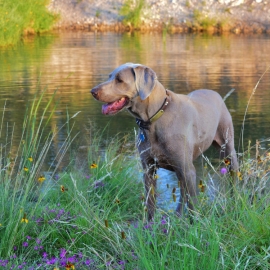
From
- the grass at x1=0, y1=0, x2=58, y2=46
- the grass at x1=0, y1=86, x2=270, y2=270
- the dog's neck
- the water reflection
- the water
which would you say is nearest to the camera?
the grass at x1=0, y1=86, x2=270, y2=270

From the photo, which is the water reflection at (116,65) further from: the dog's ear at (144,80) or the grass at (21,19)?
the dog's ear at (144,80)

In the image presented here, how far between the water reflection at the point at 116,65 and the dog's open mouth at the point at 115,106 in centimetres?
210

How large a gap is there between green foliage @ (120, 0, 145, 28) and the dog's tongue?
33.4 meters

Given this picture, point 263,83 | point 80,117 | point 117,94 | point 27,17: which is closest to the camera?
point 117,94

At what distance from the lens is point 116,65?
1911 centimetres

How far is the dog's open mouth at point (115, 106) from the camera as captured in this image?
521 centimetres

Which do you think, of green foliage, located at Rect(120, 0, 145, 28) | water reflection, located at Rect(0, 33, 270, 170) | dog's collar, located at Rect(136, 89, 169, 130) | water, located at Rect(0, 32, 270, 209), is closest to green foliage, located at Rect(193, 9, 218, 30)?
green foliage, located at Rect(120, 0, 145, 28)

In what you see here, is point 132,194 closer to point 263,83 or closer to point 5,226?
point 5,226

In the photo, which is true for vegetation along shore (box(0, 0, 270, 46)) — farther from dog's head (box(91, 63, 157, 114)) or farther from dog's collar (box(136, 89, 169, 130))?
dog's head (box(91, 63, 157, 114))

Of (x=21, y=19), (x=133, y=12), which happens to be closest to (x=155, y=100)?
Result: (x=21, y=19)

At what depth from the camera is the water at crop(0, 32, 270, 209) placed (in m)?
10.5

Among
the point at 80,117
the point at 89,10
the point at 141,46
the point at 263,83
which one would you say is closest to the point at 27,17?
the point at 141,46

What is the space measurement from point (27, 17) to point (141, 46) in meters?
7.90

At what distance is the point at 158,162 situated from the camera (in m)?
5.52
